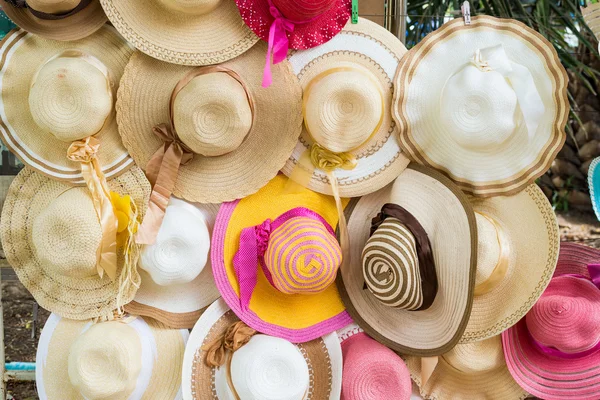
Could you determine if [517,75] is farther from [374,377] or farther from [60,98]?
[60,98]

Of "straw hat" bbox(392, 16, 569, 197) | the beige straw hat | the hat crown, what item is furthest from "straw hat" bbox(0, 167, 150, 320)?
"straw hat" bbox(392, 16, 569, 197)

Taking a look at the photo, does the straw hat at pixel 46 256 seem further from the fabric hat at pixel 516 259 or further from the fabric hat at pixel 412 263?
the fabric hat at pixel 516 259

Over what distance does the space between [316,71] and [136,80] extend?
2.06 ft

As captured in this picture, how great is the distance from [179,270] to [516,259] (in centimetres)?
126

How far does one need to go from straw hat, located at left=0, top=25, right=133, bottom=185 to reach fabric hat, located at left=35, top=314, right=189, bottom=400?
56cm

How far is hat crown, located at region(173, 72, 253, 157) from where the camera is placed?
1.91 metres

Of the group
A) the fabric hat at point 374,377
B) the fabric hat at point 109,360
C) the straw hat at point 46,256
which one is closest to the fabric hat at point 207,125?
the straw hat at point 46,256

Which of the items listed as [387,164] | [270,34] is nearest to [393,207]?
[387,164]

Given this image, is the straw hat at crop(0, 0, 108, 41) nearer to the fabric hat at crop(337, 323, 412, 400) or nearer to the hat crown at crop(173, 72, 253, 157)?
the hat crown at crop(173, 72, 253, 157)

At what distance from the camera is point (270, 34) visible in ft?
6.31

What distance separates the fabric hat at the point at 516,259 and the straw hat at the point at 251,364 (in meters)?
0.55

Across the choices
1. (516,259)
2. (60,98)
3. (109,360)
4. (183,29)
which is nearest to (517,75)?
(516,259)

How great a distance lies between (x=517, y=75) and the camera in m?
2.00

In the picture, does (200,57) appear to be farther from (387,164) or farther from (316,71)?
(387,164)
